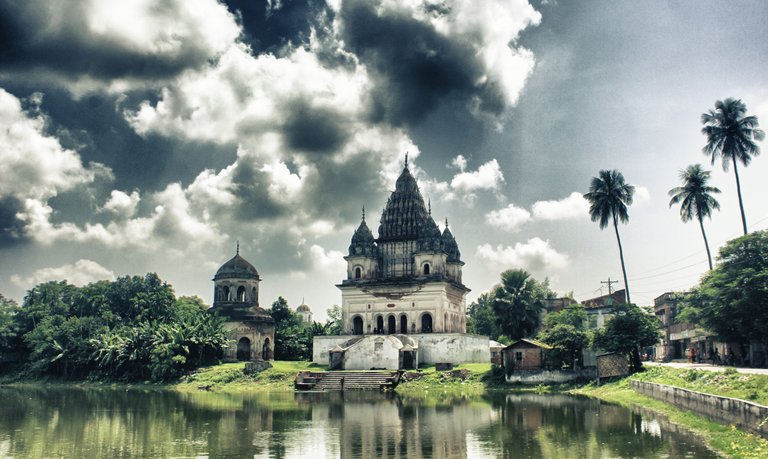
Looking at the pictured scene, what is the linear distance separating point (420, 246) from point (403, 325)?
21.7 ft

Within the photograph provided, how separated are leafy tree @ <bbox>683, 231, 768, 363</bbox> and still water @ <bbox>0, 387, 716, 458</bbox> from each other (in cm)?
990

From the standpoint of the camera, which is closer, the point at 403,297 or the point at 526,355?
the point at 526,355

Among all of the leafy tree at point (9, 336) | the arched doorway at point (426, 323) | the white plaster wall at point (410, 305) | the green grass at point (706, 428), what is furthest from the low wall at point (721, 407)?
the leafy tree at point (9, 336)

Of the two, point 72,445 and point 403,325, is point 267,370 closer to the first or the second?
point 403,325

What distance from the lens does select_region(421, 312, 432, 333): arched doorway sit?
51.8 metres

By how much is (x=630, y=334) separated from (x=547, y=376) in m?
5.49

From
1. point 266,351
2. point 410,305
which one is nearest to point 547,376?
point 410,305

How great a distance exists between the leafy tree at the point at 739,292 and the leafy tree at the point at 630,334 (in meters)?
3.12

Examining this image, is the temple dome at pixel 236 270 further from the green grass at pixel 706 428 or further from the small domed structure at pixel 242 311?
the green grass at pixel 706 428

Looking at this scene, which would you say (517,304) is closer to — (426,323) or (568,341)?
(426,323)

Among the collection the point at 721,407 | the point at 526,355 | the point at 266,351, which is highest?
the point at 266,351

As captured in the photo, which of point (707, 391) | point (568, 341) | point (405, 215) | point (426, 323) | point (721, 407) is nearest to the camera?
point (721, 407)

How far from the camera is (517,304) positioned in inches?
1940

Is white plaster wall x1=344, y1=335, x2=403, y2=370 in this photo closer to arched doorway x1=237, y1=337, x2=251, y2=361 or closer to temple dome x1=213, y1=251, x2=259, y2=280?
arched doorway x1=237, y1=337, x2=251, y2=361
